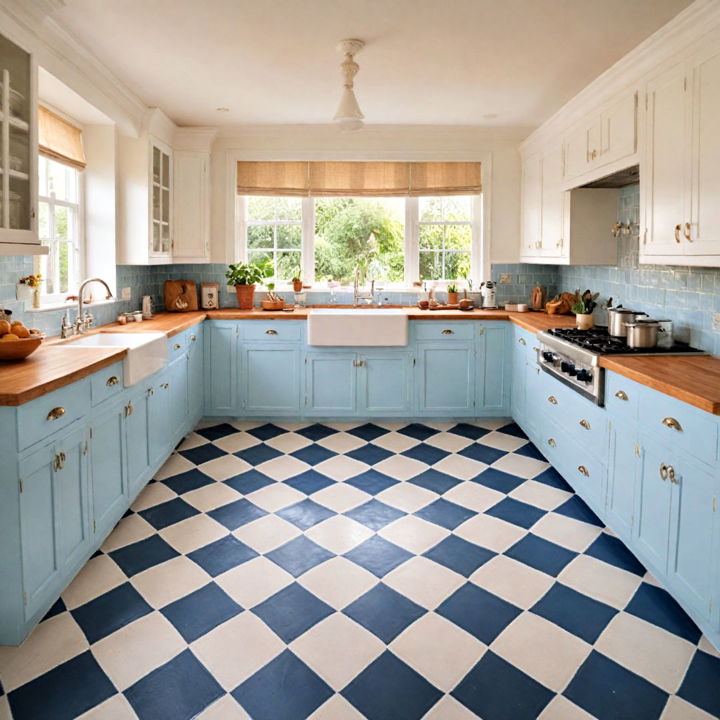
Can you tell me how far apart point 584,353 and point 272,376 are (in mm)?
2770

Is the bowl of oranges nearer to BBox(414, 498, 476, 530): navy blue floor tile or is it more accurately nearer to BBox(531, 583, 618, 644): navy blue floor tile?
BBox(414, 498, 476, 530): navy blue floor tile

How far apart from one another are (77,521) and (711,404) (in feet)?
8.33

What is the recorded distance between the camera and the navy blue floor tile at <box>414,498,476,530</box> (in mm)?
3363

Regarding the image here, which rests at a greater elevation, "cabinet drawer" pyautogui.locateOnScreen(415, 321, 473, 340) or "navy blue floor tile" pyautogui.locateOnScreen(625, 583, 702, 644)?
"cabinet drawer" pyautogui.locateOnScreen(415, 321, 473, 340)

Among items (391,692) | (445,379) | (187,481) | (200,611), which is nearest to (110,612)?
(200,611)

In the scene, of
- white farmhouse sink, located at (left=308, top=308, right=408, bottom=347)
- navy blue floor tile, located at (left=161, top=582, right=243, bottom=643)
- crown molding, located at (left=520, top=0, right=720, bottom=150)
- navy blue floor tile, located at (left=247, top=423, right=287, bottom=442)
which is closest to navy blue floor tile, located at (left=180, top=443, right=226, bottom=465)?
navy blue floor tile, located at (left=247, top=423, right=287, bottom=442)

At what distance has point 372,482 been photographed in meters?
3.96

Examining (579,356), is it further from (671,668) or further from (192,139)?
(192,139)

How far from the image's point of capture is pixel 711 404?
7.16 ft

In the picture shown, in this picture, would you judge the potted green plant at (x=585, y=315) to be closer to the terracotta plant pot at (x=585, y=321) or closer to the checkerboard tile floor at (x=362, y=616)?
the terracotta plant pot at (x=585, y=321)

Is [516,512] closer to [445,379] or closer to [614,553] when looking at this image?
[614,553]

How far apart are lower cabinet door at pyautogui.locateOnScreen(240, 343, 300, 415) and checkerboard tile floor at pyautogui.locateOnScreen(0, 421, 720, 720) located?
4.64ft

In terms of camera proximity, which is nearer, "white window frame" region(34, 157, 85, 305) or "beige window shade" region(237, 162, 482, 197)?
"white window frame" region(34, 157, 85, 305)

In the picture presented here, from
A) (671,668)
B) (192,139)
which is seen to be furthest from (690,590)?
(192,139)
